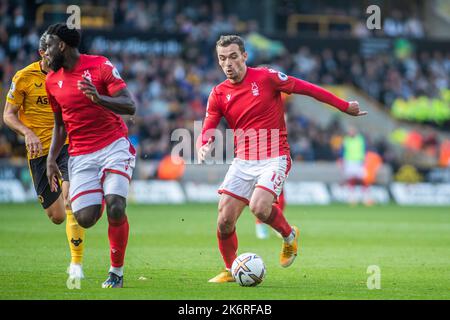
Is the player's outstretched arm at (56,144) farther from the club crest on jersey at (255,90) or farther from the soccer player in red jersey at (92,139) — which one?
the club crest on jersey at (255,90)

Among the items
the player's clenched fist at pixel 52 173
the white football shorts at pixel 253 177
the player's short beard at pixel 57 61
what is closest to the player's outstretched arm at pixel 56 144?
the player's clenched fist at pixel 52 173

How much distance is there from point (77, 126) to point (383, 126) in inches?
1093

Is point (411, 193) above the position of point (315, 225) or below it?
below

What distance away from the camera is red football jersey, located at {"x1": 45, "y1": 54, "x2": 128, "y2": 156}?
927 centimetres

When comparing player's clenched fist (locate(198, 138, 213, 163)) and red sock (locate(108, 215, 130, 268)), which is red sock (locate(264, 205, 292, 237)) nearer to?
player's clenched fist (locate(198, 138, 213, 163))

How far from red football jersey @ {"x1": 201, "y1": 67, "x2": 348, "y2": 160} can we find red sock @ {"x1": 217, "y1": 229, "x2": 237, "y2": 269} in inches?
35.1

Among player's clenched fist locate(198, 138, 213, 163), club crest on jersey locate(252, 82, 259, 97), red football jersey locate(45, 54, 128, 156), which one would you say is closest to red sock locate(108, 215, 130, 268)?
red football jersey locate(45, 54, 128, 156)

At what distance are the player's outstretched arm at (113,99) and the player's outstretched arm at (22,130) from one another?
1.60m

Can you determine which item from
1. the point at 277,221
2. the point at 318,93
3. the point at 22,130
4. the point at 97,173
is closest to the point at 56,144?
the point at 97,173

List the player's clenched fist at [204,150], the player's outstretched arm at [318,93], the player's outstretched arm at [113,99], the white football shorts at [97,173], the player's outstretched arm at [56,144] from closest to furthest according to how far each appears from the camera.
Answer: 1. the player's outstretched arm at [113,99]
2. the white football shorts at [97,173]
3. the player's outstretched arm at [56,144]
4. the player's clenched fist at [204,150]
5. the player's outstretched arm at [318,93]

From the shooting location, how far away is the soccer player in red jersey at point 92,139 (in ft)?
30.3

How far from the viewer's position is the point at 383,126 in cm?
3612

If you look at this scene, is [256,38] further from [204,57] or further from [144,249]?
[144,249]
